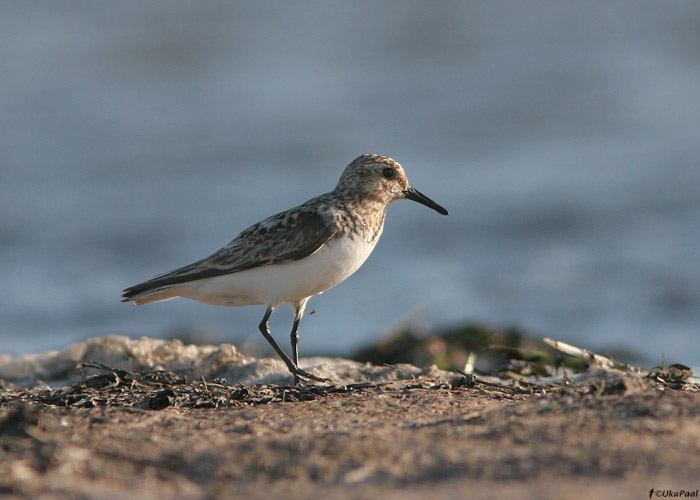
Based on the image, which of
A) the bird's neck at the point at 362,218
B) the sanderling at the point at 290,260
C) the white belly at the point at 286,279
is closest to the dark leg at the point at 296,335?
the sanderling at the point at 290,260

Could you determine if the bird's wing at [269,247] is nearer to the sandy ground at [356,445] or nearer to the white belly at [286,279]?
the white belly at [286,279]

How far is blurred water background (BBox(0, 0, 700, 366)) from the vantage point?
10.0m

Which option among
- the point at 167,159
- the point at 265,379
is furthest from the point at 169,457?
the point at 167,159

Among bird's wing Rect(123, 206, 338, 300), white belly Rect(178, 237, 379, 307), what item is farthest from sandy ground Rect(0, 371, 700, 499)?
bird's wing Rect(123, 206, 338, 300)

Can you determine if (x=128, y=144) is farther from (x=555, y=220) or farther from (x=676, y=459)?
(x=676, y=459)

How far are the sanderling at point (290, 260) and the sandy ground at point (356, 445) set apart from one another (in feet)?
3.23

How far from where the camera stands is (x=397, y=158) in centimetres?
1366

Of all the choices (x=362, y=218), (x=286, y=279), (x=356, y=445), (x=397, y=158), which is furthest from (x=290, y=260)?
(x=397, y=158)

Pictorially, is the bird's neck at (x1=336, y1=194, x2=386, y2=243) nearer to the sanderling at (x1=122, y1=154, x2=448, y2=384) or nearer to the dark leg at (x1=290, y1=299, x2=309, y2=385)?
the sanderling at (x1=122, y1=154, x2=448, y2=384)

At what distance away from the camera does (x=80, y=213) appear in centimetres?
1332

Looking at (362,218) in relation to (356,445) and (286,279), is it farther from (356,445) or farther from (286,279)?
(356,445)

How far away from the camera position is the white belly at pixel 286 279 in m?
5.38

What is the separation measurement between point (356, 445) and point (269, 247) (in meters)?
2.39

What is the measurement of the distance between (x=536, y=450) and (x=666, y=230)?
923cm
